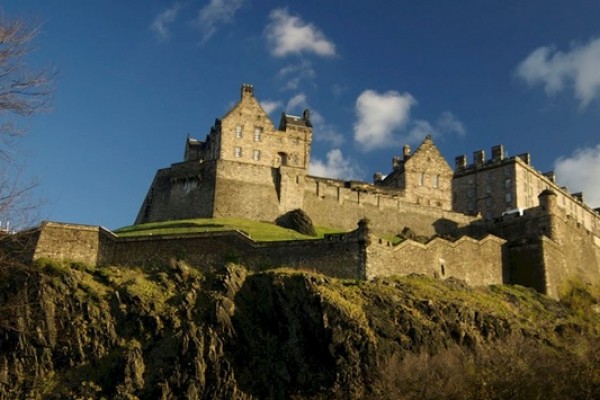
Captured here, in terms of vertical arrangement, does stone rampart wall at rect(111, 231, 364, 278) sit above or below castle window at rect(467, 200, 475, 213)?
below

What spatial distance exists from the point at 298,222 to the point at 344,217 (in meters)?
5.90

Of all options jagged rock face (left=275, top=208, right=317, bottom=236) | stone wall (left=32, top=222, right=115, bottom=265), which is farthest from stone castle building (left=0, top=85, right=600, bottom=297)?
jagged rock face (left=275, top=208, right=317, bottom=236)

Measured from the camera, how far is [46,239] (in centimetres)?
4834

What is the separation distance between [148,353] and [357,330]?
10.7 m

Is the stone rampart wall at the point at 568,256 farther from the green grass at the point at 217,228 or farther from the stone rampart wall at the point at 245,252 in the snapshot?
the green grass at the point at 217,228

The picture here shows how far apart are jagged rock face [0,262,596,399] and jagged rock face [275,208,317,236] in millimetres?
12092

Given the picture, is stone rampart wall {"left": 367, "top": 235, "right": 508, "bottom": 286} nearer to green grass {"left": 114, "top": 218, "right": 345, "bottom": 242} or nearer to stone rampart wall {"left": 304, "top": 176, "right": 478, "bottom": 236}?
green grass {"left": 114, "top": 218, "right": 345, "bottom": 242}

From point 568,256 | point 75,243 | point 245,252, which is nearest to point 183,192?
point 75,243

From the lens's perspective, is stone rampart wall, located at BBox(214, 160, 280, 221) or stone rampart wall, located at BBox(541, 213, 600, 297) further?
stone rampart wall, located at BBox(214, 160, 280, 221)

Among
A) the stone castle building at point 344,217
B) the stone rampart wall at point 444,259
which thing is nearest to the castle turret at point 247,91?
the stone castle building at point 344,217

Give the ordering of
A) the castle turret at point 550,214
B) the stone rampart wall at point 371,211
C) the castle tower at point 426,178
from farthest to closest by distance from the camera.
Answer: the castle tower at point 426,178 → the stone rampart wall at point 371,211 → the castle turret at point 550,214

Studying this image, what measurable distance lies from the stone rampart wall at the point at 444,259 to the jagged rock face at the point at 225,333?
2.26m

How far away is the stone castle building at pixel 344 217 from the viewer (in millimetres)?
47406

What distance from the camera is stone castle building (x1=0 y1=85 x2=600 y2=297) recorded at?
47.4 meters
